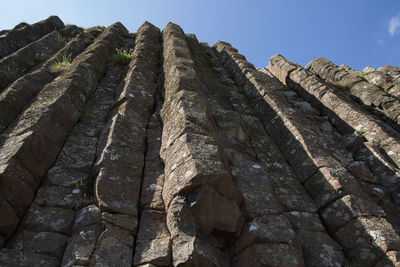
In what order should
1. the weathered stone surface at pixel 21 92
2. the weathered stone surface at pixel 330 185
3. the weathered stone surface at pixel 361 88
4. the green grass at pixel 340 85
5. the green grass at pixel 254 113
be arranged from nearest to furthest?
1. the weathered stone surface at pixel 330 185
2. the weathered stone surface at pixel 21 92
3. the green grass at pixel 254 113
4. the weathered stone surface at pixel 361 88
5. the green grass at pixel 340 85

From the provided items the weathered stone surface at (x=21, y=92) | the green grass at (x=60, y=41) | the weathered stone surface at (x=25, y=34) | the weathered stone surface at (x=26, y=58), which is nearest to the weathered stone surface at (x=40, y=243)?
the weathered stone surface at (x=21, y=92)

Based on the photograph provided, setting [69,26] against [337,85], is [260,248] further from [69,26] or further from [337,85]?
[69,26]

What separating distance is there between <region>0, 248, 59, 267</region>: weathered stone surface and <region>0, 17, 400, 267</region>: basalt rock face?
1 cm

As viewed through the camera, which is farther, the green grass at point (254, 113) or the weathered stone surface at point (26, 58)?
the green grass at point (254, 113)

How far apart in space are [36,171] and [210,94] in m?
4.71

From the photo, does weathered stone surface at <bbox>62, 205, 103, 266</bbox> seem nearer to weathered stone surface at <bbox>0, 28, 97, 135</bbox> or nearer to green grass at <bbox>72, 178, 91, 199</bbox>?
green grass at <bbox>72, 178, 91, 199</bbox>

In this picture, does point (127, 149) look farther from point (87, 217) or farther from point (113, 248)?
point (113, 248)

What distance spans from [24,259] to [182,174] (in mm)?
2100

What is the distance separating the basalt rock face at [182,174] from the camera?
421 centimetres

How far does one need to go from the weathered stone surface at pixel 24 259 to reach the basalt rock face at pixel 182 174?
0.04ft

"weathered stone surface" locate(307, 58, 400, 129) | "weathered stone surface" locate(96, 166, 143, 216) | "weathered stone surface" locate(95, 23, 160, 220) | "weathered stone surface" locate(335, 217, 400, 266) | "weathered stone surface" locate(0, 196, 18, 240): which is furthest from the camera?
"weathered stone surface" locate(307, 58, 400, 129)

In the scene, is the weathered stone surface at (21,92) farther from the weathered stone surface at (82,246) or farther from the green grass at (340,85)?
A: the green grass at (340,85)

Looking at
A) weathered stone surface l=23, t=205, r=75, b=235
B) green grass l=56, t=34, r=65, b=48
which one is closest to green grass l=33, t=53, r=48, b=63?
green grass l=56, t=34, r=65, b=48

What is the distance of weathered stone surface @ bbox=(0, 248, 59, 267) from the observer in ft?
12.6
